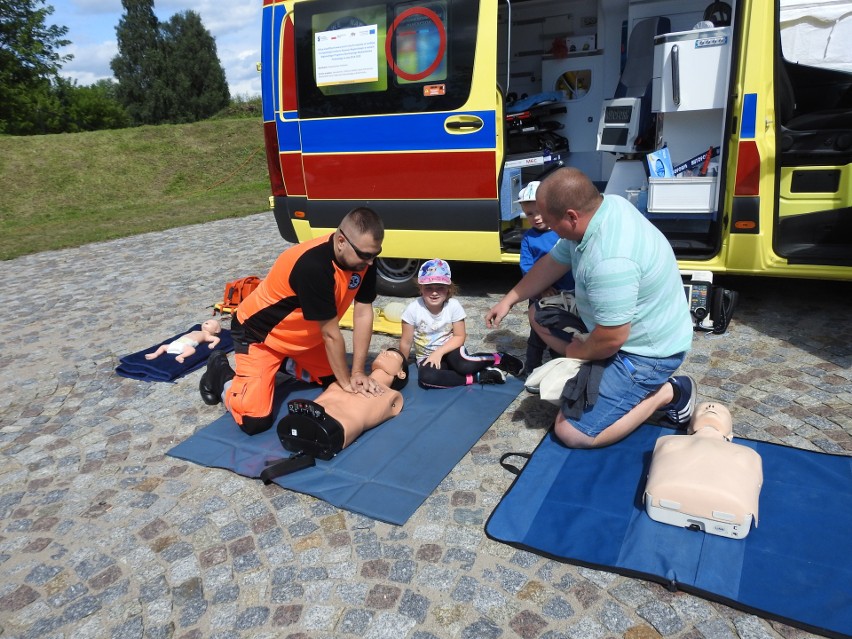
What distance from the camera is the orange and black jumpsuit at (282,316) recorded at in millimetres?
3422

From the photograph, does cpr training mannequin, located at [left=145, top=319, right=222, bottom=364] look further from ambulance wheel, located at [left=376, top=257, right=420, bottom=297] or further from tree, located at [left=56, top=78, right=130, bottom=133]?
tree, located at [left=56, top=78, right=130, bottom=133]

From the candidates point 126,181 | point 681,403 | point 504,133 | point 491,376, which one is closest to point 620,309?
point 681,403

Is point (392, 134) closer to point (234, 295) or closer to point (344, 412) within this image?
point (234, 295)

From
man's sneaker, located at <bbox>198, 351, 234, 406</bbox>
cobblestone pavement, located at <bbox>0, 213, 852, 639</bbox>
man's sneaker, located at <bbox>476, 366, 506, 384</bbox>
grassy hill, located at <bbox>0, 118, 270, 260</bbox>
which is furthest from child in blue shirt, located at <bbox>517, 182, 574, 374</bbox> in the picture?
grassy hill, located at <bbox>0, 118, 270, 260</bbox>

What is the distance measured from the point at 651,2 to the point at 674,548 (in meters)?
5.73

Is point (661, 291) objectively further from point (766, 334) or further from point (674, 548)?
point (766, 334)

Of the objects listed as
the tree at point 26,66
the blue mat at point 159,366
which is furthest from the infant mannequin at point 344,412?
the tree at point 26,66

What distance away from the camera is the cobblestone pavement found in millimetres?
2336

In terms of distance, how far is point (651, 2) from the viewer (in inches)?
256

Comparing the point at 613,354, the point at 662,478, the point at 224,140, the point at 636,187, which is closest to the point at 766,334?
the point at 636,187

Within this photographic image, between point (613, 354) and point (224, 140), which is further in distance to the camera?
point (224, 140)

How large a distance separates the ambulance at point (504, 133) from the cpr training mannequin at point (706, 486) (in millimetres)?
2143

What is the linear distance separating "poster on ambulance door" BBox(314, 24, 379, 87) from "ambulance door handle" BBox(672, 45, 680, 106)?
2103 mm

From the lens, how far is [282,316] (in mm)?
3709
